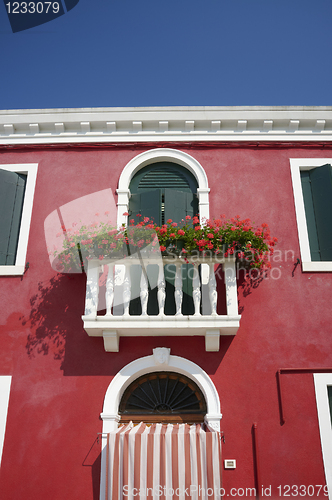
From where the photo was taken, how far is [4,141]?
26.4 ft

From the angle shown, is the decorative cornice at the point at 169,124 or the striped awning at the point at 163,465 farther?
the decorative cornice at the point at 169,124

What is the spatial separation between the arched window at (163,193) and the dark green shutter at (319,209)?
2.11 metres

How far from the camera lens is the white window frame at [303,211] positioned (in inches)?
269

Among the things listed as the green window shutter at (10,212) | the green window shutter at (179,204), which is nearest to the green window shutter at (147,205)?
the green window shutter at (179,204)

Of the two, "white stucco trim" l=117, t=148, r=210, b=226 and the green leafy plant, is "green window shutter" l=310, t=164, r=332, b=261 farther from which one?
"white stucco trim" l=117, t=148, r=210, b=226

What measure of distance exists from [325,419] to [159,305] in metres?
2.98

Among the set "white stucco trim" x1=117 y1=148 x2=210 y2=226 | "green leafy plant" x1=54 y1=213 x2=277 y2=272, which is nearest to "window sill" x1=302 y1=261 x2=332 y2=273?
"green leafy plant" x1=54 y1=213 x2=277 y2=272

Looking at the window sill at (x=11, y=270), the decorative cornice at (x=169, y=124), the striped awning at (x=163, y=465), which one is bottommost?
the striped awning at (x=163, y=465)

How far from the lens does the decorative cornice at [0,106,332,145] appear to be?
789 centimetres

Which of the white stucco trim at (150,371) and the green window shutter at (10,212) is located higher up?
the green window shutter at (10,212)

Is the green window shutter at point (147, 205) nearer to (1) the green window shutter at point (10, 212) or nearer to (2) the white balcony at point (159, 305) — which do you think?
(2) the white balcony at point (159, 305)

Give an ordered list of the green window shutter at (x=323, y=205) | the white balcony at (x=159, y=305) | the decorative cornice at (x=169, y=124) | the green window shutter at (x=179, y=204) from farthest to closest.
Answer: the decorative cornice at (x=169, y=124) → the green window shutter at (x=179, y=204) → the green window shutter at (x=323, y=205) → the white balcony at (x=159, y=305)

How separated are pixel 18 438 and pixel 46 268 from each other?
269 centimetres

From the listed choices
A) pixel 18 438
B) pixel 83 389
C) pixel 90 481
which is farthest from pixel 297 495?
pixel 18 438
